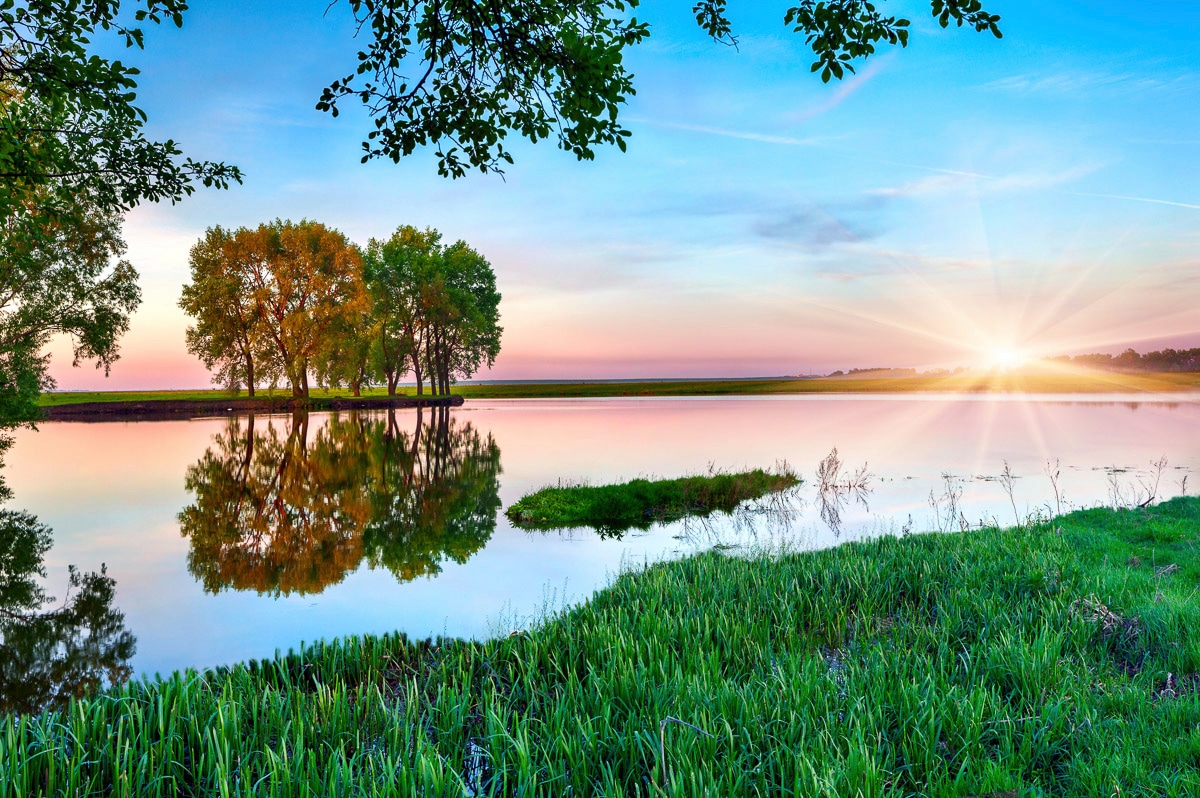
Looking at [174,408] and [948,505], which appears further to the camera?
[174,408]

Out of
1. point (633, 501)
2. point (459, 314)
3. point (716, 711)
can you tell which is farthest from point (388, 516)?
point (459, 314)

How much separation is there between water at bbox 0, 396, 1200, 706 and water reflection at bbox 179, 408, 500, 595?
0.37 ft

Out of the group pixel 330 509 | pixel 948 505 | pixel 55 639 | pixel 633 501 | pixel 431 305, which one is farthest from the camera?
pixel 431 305

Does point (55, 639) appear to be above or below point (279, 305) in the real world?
below

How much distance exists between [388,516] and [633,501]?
27.3ft

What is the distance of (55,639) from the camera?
11.2m

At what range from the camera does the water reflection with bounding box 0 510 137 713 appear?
30.5 feet

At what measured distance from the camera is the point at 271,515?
21.8 meters

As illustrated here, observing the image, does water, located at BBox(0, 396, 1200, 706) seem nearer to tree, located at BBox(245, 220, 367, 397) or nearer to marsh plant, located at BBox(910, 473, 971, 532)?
marsh plant, located at BBox(910, 473, 971, 532)

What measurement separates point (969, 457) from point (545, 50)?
107 feet

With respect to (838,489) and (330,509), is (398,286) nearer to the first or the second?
(330,509)

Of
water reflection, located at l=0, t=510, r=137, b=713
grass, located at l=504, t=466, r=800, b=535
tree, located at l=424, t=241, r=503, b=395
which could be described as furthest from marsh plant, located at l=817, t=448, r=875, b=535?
tree, located at l=424, t=241, r=503, b=395

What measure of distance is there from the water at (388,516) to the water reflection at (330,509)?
0.11 meters

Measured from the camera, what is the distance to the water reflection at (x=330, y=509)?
52.2ft
